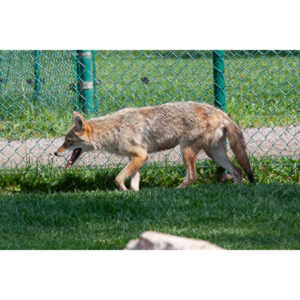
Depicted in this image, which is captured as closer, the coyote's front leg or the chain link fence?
the coyote's front leg

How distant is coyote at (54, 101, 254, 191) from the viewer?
660 centimetres

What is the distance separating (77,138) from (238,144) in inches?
68.4

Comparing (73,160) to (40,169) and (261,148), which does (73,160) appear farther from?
(261,148)

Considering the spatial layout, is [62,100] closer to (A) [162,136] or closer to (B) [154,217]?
(A) [162,136]

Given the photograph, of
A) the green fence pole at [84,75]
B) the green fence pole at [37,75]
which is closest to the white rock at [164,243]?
the green fence pole at [84,75]

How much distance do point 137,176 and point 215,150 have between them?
2.88ft

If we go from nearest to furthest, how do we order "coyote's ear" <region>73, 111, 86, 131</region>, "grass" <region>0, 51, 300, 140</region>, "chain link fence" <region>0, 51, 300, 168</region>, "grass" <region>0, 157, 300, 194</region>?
"coyote's ear" <region>73, 111, 86, 131</region>, "grass" <region>0, 157, 300, 194</region>, "chain link fence" <region>0, 51, 300, 168</region>, "grass" <region>0, 51, 300, 140</region>

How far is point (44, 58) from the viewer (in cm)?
848

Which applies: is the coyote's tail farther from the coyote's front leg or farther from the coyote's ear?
the coyote's ear

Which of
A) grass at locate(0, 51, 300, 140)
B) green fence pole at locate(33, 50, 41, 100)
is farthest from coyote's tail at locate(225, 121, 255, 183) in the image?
green fence pole at locate(33, 50, 41, 100)

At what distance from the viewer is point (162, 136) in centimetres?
675

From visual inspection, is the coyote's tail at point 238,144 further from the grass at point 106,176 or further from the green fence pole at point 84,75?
the green fence pole at point 84,75

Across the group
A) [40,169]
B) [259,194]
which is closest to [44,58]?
[40,169]

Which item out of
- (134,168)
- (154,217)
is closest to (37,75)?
(134,168)
